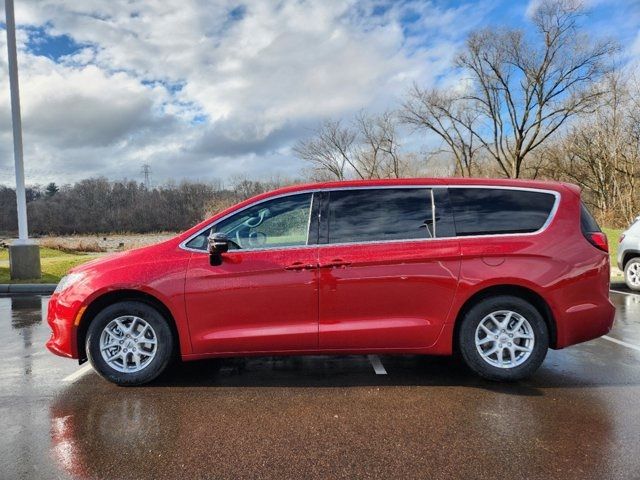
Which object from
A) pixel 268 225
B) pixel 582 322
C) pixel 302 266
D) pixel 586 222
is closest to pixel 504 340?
pixel 582 322

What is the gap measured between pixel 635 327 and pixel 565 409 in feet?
11.6

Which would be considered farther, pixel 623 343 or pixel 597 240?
pixel 623 343

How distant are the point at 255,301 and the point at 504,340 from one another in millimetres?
2234

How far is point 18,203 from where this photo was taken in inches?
434

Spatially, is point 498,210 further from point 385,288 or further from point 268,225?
point 268,225

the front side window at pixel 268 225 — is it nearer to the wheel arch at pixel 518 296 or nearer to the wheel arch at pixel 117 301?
the wheel arch at pixel 117 301

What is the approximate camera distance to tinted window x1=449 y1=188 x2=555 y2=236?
4.14 m

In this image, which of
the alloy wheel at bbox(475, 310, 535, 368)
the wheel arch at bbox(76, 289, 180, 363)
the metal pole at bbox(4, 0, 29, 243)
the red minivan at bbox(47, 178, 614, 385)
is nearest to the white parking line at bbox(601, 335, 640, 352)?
the red minivan at bbox(47, 178, 614, 385)

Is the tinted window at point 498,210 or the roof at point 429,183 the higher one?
the roof at point 429,183

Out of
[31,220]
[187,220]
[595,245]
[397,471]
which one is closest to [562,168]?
[595,245]

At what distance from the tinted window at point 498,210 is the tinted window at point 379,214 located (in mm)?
299

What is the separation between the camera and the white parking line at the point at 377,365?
444cm

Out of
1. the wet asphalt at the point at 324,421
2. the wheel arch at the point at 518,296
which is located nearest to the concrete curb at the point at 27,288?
the wet asphalt at the point at 324,421

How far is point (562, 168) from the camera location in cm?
3844
